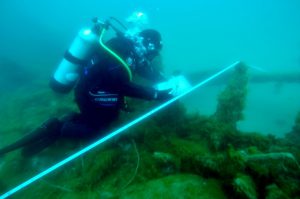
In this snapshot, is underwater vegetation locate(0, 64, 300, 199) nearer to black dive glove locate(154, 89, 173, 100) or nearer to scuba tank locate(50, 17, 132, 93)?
black dive glove locate(154, 89, 173, 100)

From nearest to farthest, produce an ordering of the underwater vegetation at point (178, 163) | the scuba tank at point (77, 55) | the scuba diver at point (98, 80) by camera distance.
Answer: the underwater vegetation at point (178, 163), the scuba diver at point (98, 80), the scuba tank at point (77, 55)

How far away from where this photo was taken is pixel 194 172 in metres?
2.86

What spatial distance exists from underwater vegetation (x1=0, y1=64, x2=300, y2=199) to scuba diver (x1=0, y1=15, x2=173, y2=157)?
36cm

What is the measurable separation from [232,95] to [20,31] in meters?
41.2

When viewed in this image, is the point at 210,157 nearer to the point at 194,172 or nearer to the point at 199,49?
the point at 194,172

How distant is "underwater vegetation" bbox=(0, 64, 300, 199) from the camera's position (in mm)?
2447

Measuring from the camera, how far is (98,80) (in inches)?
173

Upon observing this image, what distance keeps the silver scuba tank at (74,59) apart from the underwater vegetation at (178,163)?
3.72ft

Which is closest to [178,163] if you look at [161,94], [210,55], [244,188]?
[244,188]

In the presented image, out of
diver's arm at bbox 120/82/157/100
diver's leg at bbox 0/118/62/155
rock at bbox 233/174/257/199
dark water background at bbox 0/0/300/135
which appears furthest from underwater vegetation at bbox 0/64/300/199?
dark water background at bbox 0/0/300/135

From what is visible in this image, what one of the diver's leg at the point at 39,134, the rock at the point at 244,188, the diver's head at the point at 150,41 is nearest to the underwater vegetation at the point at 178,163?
the rock at the point at 244,188

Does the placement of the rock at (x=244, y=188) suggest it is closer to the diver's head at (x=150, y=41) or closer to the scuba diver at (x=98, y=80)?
the scuba diver at (x=98, y=80)

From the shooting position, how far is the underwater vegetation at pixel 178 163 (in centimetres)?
245

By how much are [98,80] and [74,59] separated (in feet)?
3.06
